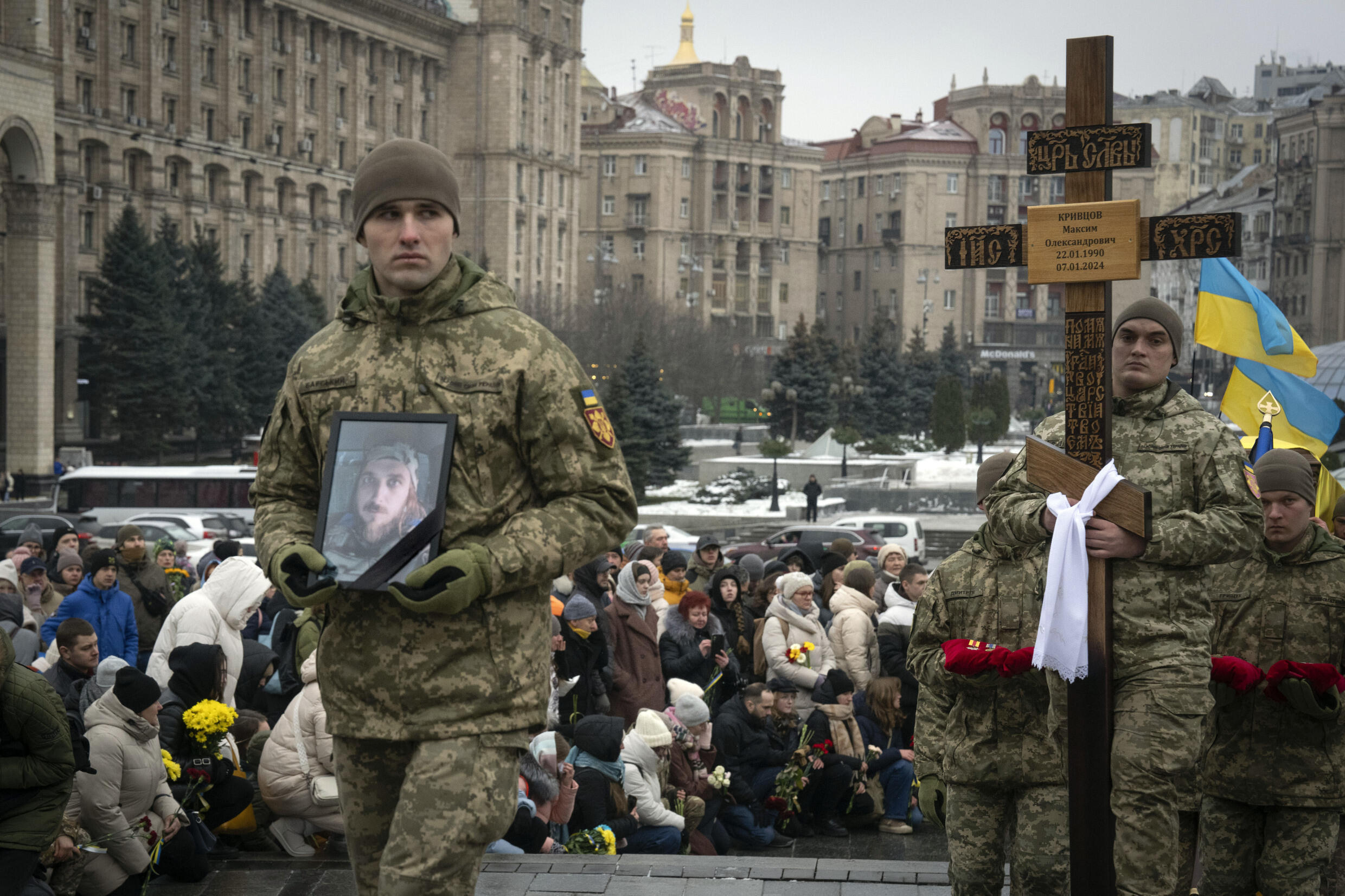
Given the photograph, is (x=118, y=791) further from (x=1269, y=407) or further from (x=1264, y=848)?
(x=1269, y=407)

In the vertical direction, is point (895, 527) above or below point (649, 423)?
below

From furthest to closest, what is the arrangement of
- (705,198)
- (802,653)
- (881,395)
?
(705,198) → (881,395) → (802,653)

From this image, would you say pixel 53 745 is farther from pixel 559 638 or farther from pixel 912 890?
pixel 559 638

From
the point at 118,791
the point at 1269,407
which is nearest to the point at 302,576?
the point at 118,791

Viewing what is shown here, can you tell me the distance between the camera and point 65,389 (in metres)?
57.1

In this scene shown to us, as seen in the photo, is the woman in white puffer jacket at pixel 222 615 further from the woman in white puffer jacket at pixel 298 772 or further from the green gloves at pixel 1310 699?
the green gloves at pixel 1310 699

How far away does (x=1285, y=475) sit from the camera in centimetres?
542

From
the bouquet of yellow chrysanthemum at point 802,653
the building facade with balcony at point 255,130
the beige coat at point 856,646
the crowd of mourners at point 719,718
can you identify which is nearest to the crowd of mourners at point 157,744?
the crowd of mourners at point 719,718

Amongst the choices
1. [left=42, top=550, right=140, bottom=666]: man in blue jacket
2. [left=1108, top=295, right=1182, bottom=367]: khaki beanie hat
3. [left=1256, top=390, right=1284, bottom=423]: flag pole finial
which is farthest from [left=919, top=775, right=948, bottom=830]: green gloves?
[left=42, top=550, right=140, bottom=666]: man in blue jacket

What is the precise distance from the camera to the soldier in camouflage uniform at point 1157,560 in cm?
462

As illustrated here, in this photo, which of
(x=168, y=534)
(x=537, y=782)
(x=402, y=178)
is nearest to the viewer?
(x=402, y=178)

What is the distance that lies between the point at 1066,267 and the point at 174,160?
225 feet

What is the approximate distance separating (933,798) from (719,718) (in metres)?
4.01

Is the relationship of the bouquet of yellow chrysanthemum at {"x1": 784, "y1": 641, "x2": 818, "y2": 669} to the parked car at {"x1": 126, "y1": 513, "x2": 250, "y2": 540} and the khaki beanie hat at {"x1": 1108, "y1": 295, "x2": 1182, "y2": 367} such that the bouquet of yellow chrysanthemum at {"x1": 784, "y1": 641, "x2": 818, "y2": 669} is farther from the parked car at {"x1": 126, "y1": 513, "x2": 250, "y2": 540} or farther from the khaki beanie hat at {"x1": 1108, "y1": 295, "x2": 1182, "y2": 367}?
the parked car at {"x1": 126, "y1": 513, "x2": 250, "y2": 540}
